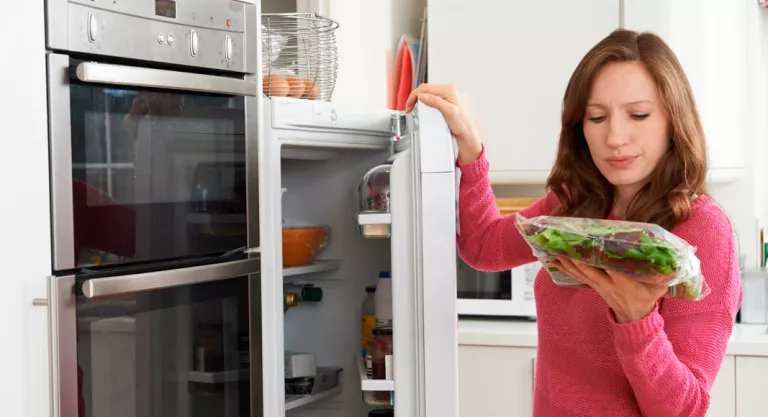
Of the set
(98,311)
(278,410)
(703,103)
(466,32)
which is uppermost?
(466,32)

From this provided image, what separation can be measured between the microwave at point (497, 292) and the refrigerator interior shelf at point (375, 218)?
4.03ft

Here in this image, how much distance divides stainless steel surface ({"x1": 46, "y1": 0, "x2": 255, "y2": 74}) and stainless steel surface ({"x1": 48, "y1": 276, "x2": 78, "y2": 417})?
41cm

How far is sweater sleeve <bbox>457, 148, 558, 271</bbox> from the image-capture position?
1.64 m

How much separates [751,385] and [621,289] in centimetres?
147

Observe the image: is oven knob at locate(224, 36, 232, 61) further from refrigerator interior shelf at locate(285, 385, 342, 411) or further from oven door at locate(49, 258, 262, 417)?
refrigerator interior shelf at locate(285, 385, 342, 411)

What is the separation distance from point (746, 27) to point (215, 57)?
1.95 meters

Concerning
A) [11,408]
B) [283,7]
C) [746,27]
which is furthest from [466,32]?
[11,408]

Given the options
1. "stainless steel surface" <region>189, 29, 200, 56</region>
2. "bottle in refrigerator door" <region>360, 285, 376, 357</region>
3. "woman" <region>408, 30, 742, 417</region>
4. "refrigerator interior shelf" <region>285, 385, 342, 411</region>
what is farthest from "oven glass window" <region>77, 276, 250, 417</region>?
"woman" <region>408, 30, 742, 417</region>

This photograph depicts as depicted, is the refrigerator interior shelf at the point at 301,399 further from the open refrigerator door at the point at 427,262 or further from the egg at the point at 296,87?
the egg at the point at 296,87

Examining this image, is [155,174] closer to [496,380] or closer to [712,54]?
[496,380]

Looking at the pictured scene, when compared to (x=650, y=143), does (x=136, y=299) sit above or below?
below

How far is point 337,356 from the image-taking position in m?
2.15

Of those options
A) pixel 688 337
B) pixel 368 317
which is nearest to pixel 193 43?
pixel 368 317

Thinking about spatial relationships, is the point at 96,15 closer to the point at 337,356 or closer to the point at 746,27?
the point at 337,356
